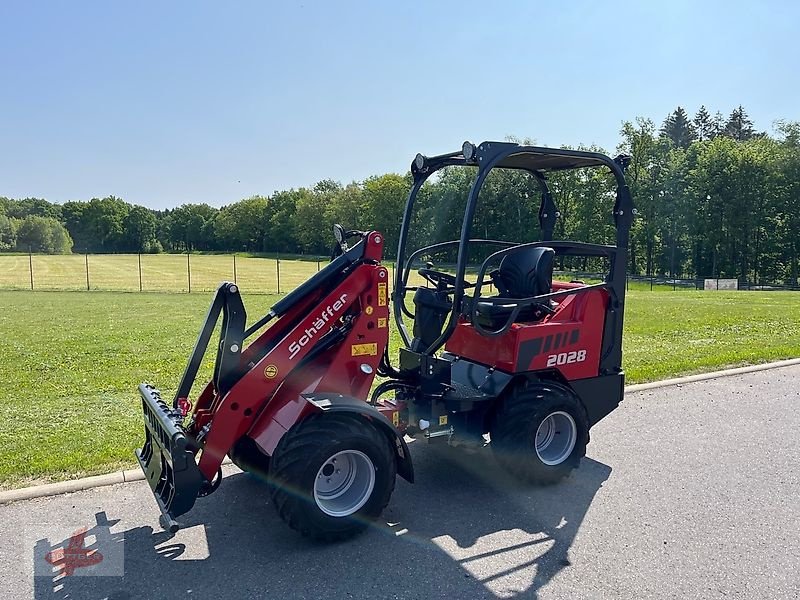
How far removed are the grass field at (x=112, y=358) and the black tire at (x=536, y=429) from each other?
294 centimetres

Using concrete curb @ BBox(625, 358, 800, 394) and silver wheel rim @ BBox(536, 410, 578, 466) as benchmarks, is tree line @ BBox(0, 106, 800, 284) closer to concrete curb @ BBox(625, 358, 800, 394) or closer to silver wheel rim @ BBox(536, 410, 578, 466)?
concrete curb @ BBox(625, 358, 800, 394)

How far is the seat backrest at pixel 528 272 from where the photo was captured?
15.6 feet

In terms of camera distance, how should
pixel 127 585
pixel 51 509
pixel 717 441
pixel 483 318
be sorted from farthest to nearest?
pixel 717 441 < pixel 483 318 < pixel 51 509 < pixel 127 585

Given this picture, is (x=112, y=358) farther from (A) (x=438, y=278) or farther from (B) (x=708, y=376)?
(B) (x=708, y=376)

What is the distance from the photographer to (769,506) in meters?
4.31

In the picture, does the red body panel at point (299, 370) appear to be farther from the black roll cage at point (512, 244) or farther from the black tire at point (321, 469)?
the black roll cage at point (512, 244)

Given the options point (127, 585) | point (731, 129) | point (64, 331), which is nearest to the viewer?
point (127, 585)

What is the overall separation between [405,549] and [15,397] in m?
5.54

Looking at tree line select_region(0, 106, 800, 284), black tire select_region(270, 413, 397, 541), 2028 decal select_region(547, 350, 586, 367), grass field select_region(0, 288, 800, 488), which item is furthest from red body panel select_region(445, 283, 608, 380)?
tree line select_region(0, 106, 800, 284)

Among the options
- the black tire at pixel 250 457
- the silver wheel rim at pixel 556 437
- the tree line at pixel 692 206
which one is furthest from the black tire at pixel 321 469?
the tree line at pixel 692 206

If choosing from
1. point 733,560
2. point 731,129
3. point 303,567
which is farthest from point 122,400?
point 731,129

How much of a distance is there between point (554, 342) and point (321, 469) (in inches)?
85.0

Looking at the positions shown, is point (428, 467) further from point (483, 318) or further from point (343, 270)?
point (343, 270)

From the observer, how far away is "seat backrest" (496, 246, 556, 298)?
4.77 metres
